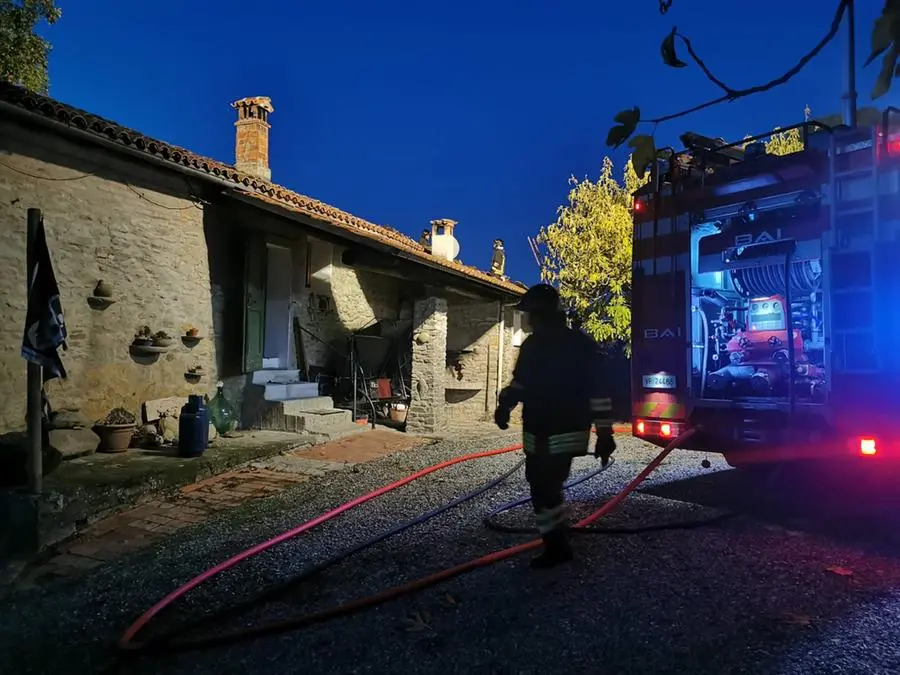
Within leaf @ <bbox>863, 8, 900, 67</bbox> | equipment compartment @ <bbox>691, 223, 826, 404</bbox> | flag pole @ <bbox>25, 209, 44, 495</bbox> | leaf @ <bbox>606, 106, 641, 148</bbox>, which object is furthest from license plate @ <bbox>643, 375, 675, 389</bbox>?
flag pole @ <bbox>25, 209, 44, 495</bbox>

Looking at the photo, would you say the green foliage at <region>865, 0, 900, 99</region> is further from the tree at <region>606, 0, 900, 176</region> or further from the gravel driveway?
the gravel driveway

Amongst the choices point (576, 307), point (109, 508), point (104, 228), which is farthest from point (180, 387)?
point (576, 307)

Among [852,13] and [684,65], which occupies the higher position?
[852,13]

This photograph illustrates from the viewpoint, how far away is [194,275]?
27.2 feet

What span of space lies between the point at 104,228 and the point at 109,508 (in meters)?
3.62

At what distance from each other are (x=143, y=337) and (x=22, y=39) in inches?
337

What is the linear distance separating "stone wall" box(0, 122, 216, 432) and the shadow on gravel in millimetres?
6315

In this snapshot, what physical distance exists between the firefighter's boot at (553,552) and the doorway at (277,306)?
6.72m

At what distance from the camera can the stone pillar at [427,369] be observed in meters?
10.7

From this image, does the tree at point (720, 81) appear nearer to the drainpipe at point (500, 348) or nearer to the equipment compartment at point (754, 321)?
the equipment compartment at point (754, 321)

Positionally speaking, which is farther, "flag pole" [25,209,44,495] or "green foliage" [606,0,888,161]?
"flag pole" [25,209,44,495]

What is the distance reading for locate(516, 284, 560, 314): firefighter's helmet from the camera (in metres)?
3.96

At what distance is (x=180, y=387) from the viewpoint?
8.07 metres

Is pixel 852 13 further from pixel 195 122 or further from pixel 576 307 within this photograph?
pixel 195 122
